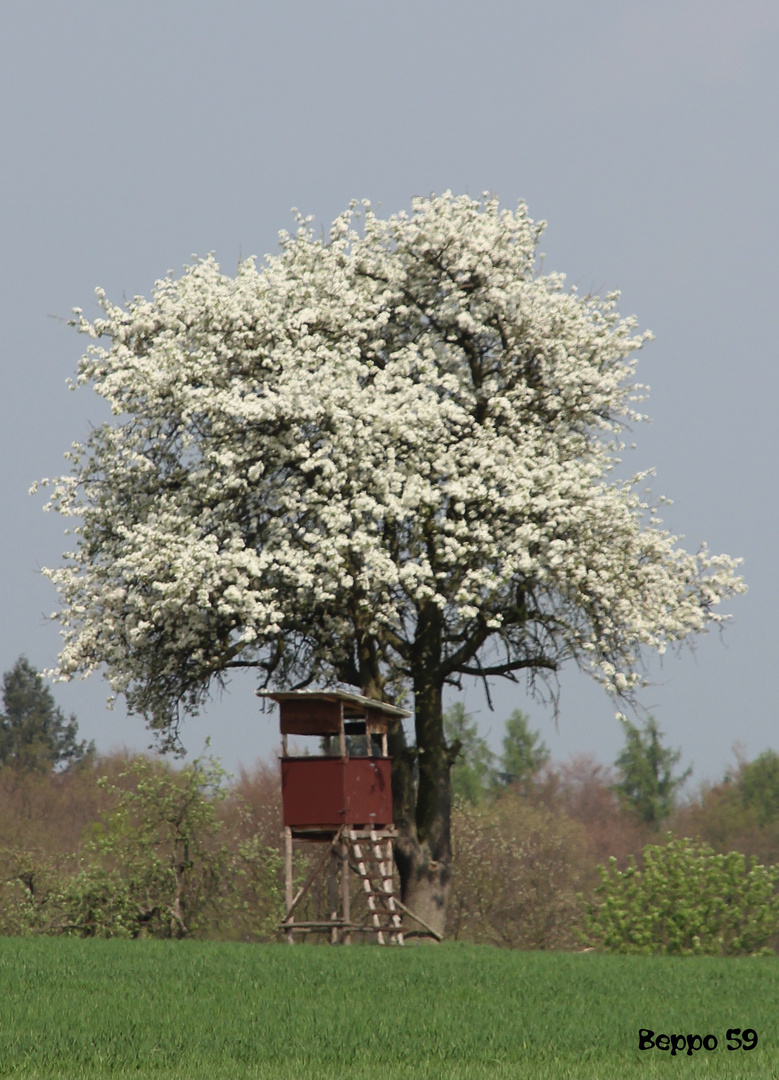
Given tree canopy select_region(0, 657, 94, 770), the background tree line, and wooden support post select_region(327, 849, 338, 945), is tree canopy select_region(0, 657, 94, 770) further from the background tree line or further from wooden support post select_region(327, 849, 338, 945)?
wooden support post select_region(327, 849, 338, 945)

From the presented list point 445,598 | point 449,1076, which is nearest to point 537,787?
point 445,598

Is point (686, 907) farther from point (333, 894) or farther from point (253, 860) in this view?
point (253, 860)

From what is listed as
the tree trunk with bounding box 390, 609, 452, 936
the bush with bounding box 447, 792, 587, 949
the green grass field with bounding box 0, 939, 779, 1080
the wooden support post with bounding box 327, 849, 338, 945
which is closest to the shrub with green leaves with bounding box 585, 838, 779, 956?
the tree trunk with bounding box 390, 609, 452, 936

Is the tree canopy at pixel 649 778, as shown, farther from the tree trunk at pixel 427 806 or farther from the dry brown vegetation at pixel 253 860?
the tree trunk at pixel 427 806

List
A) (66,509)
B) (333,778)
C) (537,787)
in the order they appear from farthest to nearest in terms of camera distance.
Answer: (537,787) < (66,509) < (333,778)

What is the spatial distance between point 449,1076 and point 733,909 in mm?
18690

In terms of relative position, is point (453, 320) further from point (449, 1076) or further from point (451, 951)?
point (449, 1076)

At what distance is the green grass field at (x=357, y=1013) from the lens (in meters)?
12.4

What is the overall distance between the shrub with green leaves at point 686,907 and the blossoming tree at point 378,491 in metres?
4.53

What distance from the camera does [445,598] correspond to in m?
25.2

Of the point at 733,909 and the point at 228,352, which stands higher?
the point at 228,352

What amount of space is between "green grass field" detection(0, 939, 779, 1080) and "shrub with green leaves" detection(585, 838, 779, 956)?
7.16 metres

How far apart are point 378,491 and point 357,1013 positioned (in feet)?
38.9

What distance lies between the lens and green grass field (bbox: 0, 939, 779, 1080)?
12.4 metres
